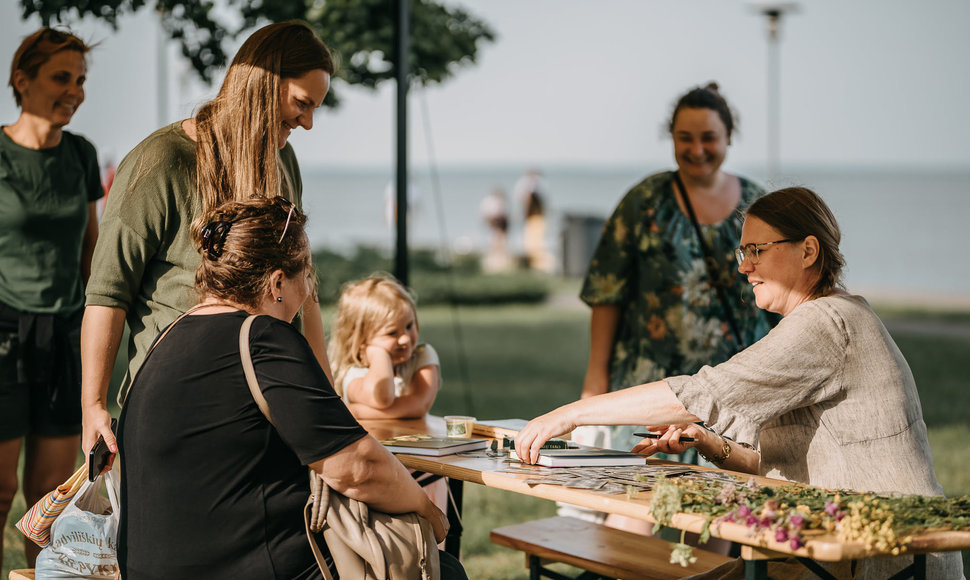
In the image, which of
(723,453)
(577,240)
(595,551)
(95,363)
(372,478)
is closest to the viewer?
(372,478)

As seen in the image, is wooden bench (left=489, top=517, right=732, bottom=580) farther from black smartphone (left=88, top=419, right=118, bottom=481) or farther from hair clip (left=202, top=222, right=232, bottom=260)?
hair clip (left=202, top=222, right=232, bottom=260)

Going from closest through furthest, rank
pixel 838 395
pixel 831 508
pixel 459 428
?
pixel 831 508 < pixel 838 395 < pixel 459 428

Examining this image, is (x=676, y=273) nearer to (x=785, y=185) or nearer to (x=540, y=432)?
(x=785, y=185)

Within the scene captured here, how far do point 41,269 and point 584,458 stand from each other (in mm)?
1921

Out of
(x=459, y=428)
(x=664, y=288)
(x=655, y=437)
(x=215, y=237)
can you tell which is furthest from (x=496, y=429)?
(x=215, y=237)

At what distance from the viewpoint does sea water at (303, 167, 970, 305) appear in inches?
855

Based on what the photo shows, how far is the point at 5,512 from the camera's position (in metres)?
3.45

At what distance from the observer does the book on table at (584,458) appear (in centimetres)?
255

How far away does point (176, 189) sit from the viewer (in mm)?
2688

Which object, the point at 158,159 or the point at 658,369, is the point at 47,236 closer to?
the point at 158,159

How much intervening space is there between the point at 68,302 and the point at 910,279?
1164 inches

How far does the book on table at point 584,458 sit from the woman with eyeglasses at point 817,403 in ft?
0.28

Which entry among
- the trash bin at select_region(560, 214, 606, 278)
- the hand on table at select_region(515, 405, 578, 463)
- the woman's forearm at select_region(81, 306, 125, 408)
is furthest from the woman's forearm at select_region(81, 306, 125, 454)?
the trash bin at select_region(560, 214, 606, 278)

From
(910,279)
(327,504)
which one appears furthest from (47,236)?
(910,279)
